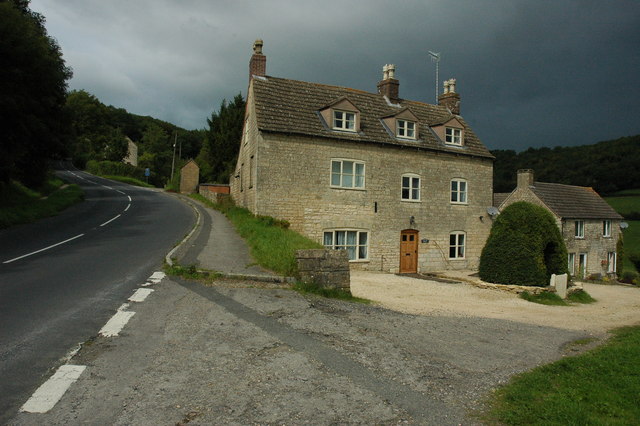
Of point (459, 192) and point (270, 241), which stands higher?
point (459, 192)

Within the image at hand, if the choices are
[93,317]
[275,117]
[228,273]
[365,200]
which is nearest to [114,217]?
[275,117]

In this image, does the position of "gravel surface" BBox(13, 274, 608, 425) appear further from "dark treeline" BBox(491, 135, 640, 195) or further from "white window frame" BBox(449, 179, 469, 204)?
"dark treeline" BBox(491, 135, 640, 195)

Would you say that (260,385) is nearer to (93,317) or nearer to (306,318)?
(306,318)

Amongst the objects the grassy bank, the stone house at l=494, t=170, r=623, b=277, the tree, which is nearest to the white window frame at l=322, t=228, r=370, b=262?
the grassy bank

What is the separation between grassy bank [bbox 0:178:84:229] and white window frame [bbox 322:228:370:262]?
51.8ft

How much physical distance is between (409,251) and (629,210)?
65108mm

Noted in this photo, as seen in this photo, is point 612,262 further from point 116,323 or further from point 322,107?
point 116,323

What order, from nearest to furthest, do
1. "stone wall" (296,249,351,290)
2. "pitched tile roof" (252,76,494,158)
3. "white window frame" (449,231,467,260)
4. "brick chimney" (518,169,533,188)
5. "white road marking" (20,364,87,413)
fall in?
"white road marking" (20,364,87,413) → "stone wall" (296,249,351,290) → "pitched tile roof" (252,76,494,158) → "white window frame" (449,231,467,260) → "brick chimney" (518,169,533,188)

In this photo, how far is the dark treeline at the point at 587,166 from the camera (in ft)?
267

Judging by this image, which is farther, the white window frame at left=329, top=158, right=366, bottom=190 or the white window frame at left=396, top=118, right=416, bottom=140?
the white window frame at left=396, top=118, right=416, bottom=140

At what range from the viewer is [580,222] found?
3503 cm

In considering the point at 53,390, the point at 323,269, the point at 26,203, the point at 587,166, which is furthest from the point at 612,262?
the point at 587,166

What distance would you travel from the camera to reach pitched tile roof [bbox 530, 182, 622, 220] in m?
33.9

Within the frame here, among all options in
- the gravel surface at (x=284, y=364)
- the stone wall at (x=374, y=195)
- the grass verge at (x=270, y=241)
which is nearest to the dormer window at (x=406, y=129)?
the stone wall at (x=374, y=195)
